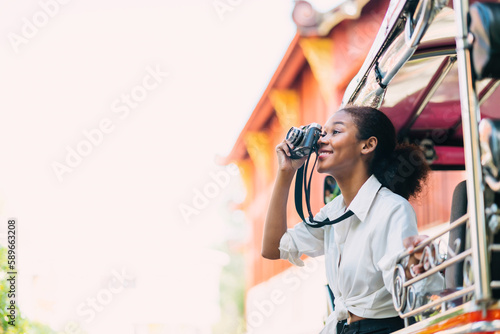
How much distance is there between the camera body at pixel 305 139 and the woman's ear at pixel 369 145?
0.64 feet

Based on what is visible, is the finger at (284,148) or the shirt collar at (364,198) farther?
the finger at (284,148)

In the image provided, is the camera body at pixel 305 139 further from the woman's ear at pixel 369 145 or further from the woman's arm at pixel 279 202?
the woman's ear at pixel 369 145

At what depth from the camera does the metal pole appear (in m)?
1.70

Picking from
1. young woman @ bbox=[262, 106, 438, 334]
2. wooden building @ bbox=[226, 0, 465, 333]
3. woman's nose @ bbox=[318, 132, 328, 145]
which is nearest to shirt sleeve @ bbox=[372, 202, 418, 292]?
young woman @ bbox=[262, 106, 438, 334]

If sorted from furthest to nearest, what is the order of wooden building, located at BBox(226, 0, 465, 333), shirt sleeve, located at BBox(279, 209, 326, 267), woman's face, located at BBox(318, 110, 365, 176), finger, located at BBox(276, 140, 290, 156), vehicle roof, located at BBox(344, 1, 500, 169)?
1. wooden building, located at BBox(226, 0, 465, 333)
2. vehicle roof, located at BBox(344, 1, 500, 169)
3. shirt sleeve, located at BBox(279, 209, 326, 267)
4. finger, located at BBox(276, 140, 290, 156)
5. woman's face, located at BBox(318, 110, 365, 176)

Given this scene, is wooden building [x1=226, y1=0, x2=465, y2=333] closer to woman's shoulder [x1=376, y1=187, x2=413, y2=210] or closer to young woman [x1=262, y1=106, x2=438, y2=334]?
young woman [x1=262, y1=106, x2=438, y2=334]

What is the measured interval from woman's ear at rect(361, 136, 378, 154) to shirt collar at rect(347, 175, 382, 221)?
146mm

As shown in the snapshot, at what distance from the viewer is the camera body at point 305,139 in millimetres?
2891

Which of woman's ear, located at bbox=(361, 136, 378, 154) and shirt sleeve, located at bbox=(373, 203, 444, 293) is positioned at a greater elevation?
woman's ear, located at bbox=(361, 136, 378, 154)

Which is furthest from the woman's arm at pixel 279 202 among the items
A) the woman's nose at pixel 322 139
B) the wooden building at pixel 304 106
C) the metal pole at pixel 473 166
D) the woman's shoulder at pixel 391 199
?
the wooden building at pixel 304 106

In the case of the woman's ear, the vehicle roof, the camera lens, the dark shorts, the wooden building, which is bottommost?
the dark shorts

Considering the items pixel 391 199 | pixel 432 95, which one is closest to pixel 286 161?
pixel 391 199

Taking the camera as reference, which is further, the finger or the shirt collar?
the finger

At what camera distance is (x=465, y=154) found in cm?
179
